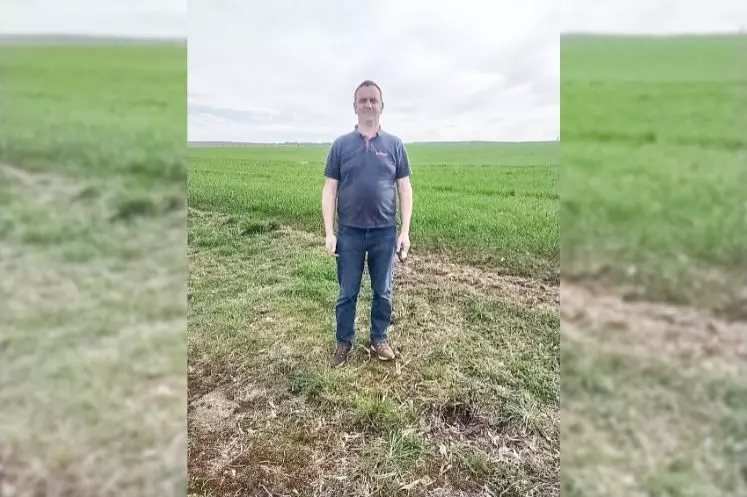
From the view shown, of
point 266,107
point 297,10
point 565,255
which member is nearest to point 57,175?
point 266,107

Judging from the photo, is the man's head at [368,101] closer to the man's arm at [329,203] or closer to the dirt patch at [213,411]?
the man's arm at [329,203]

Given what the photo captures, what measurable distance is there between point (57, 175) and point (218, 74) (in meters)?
0.84

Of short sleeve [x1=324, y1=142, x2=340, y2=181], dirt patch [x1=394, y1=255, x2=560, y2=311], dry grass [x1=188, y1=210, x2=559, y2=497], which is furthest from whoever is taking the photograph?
dirt patch [x1=394, y1=255, x2=560, y2=311]

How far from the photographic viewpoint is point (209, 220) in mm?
1994

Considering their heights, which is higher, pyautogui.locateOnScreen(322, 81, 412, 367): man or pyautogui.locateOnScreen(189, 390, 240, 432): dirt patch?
pyautogui.locateOnScreen(322, 81, 412, 367): man

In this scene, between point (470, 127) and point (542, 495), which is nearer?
point (542, 495)

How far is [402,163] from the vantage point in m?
1.87

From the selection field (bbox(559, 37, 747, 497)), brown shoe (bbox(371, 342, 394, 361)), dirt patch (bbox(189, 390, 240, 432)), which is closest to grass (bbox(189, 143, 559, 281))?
field (bbox(559, 37, 747, 497))

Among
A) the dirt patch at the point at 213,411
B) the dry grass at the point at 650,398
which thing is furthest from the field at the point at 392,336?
the dry grass at the point at 650,398

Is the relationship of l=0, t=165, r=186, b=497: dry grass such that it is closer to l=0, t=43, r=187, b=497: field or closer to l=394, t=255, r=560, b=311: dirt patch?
l=0, t=43, r=187, b=497: field

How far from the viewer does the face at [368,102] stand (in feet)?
6.04

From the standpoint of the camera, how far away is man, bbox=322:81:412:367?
184 cm

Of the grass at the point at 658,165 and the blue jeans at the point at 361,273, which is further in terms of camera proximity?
the grass at the point at 658,165

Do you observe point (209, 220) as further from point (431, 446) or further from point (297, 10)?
point (431, 446)
